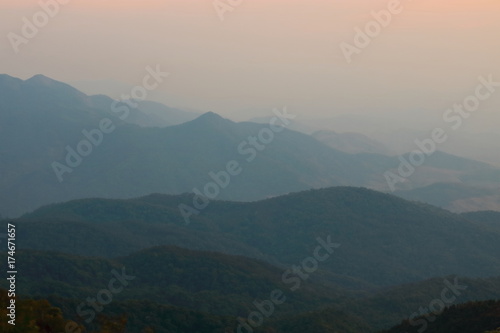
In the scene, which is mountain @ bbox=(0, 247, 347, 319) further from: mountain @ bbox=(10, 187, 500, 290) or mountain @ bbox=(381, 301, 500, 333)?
mountain @ bbox=(381, 301, 500, 333)

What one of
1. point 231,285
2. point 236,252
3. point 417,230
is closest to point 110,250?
point 236,252

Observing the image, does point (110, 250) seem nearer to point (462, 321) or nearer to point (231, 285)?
point (231, 285)

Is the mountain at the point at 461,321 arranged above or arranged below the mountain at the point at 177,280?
below

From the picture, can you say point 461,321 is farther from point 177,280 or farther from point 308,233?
point 308,233

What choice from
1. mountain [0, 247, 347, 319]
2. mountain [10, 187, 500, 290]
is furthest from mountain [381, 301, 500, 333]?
mountain [10, 187, 500, 290]

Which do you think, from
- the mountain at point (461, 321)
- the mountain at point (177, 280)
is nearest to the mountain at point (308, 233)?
the mountain at point (177, 280)

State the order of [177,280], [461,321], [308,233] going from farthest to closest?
[308,233], [177,280], [461,321]

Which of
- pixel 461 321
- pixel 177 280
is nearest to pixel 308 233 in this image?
pixel 177 280

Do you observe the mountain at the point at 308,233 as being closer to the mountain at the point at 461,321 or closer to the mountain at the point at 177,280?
the mountain at the point at 177,280
